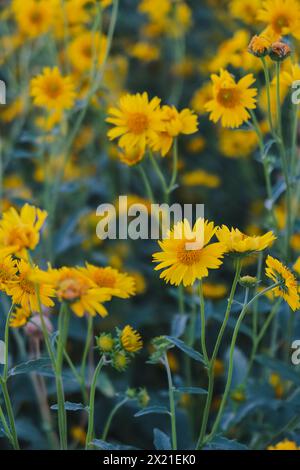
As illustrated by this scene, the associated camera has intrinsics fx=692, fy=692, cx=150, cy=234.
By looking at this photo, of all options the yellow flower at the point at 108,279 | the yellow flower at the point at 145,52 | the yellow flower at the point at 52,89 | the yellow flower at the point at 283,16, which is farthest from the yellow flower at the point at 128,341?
the yellow flower at the point at 145,52

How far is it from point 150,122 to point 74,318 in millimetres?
786

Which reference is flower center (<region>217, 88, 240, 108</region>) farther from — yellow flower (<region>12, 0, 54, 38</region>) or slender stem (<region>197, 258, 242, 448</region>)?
yellow flower (<region>12, 0, 54, 38</region>)

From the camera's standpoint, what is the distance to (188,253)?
3.65 ft

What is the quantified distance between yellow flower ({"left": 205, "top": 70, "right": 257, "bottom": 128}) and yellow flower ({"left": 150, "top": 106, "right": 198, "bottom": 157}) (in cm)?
5

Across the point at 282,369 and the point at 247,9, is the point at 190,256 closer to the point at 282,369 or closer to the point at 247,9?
the point at 282,369

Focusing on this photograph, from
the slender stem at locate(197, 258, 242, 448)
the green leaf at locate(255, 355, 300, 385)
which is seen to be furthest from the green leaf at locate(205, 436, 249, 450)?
the green leaf at locate(255, 355, 300, 385)

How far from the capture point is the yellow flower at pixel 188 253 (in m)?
1.09

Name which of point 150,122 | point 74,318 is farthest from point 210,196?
point 150,122

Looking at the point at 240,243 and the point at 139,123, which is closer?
the point at 240,243

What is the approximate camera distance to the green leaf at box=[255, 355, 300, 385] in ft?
4.78

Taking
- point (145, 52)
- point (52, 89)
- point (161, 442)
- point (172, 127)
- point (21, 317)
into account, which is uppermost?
point (145, 52)

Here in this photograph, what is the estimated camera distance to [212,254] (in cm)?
110

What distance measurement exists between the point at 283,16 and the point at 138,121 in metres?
0.42

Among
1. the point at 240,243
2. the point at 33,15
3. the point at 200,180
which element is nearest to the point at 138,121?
the point at 240,243
